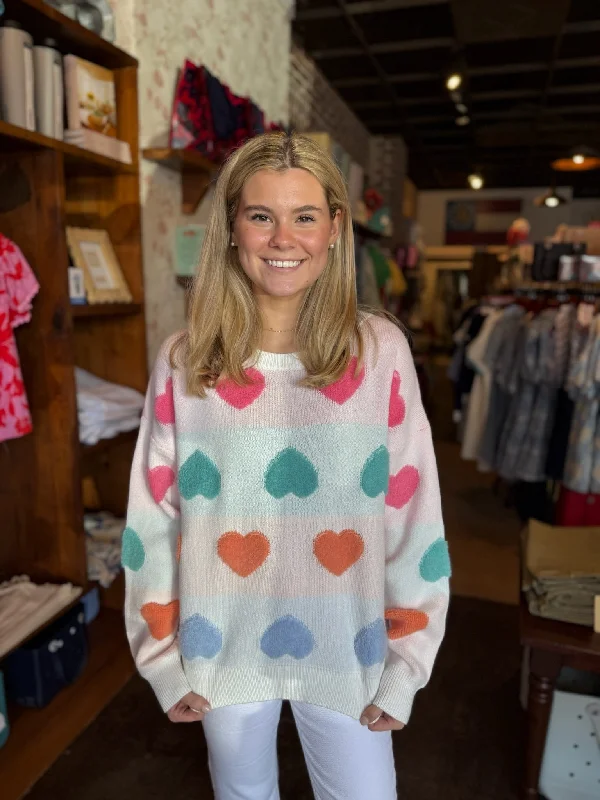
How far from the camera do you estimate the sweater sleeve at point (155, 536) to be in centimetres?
115

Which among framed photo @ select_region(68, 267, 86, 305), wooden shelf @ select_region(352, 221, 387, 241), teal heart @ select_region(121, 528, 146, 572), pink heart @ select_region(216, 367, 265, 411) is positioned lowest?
→ teal heart @ select_region(121, 528, 146, 572)

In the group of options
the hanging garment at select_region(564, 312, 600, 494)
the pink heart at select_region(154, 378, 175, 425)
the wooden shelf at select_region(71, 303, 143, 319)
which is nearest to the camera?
the pink heart at select_region(154, 378, 175, 425)

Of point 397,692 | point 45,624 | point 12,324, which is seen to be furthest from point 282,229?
point 45,624

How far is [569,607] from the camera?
1707 mm

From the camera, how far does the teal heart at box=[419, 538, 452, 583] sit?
1115mm

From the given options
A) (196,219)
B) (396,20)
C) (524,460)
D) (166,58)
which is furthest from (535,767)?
(396,20)

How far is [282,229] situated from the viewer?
104 cm

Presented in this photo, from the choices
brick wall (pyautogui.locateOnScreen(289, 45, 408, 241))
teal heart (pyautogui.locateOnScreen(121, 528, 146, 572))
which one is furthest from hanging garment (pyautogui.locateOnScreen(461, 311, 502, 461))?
teal heart (pyautogui.locateOnScreen(121, 528, 146, 572))

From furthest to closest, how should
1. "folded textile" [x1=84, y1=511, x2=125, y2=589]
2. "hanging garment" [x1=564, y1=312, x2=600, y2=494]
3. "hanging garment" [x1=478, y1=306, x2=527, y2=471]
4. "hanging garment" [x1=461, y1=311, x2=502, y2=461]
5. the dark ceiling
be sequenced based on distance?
the dark ceiling
"hanging garment" [x1=461, y1=311, x2=502, y2=461]
"hanging garment" [x1=478, y1=306, x2=527, y2=471]
"hanging garment" [x1=564, y1=312, x2=600, y2=494]
"folded textile" [x1=84, y1=511, x2=125, y2=589]

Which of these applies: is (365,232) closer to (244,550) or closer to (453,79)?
(453,79)

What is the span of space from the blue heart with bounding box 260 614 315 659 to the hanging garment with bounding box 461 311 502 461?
3059 millimetres

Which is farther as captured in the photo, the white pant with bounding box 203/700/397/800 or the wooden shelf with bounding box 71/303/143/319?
the wooden shelf with bounding box 71/303/143/319

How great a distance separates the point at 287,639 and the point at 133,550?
0.33m

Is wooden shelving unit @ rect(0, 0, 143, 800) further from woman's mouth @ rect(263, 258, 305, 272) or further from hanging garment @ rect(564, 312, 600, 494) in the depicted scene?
hanging garment @ rect(564, 312, 600, 494)
